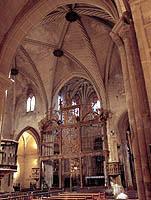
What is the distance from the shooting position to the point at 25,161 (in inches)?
887

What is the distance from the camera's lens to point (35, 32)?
15.2 metres

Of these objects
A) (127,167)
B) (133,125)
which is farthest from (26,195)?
(127,167)

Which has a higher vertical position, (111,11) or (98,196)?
(111,11)

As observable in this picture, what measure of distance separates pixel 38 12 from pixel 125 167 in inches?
448

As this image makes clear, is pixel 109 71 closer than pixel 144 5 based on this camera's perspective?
No

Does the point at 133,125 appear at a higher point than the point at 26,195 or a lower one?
higher

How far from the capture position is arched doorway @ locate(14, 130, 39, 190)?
21302 millimetres

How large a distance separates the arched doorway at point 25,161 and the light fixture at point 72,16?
473 inches

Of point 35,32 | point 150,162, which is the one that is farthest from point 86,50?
point 150,162

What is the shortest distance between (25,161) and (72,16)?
1598 cm

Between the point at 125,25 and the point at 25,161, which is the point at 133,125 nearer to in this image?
the point at 125,25

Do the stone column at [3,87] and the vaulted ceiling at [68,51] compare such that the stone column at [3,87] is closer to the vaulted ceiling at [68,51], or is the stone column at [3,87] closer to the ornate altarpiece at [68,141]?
the vaulted ceiling at [68,51]

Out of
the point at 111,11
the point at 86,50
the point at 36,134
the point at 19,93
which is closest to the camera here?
the point at 111,11

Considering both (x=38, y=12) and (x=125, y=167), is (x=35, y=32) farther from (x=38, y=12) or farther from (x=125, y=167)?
(x=125, y=167)
